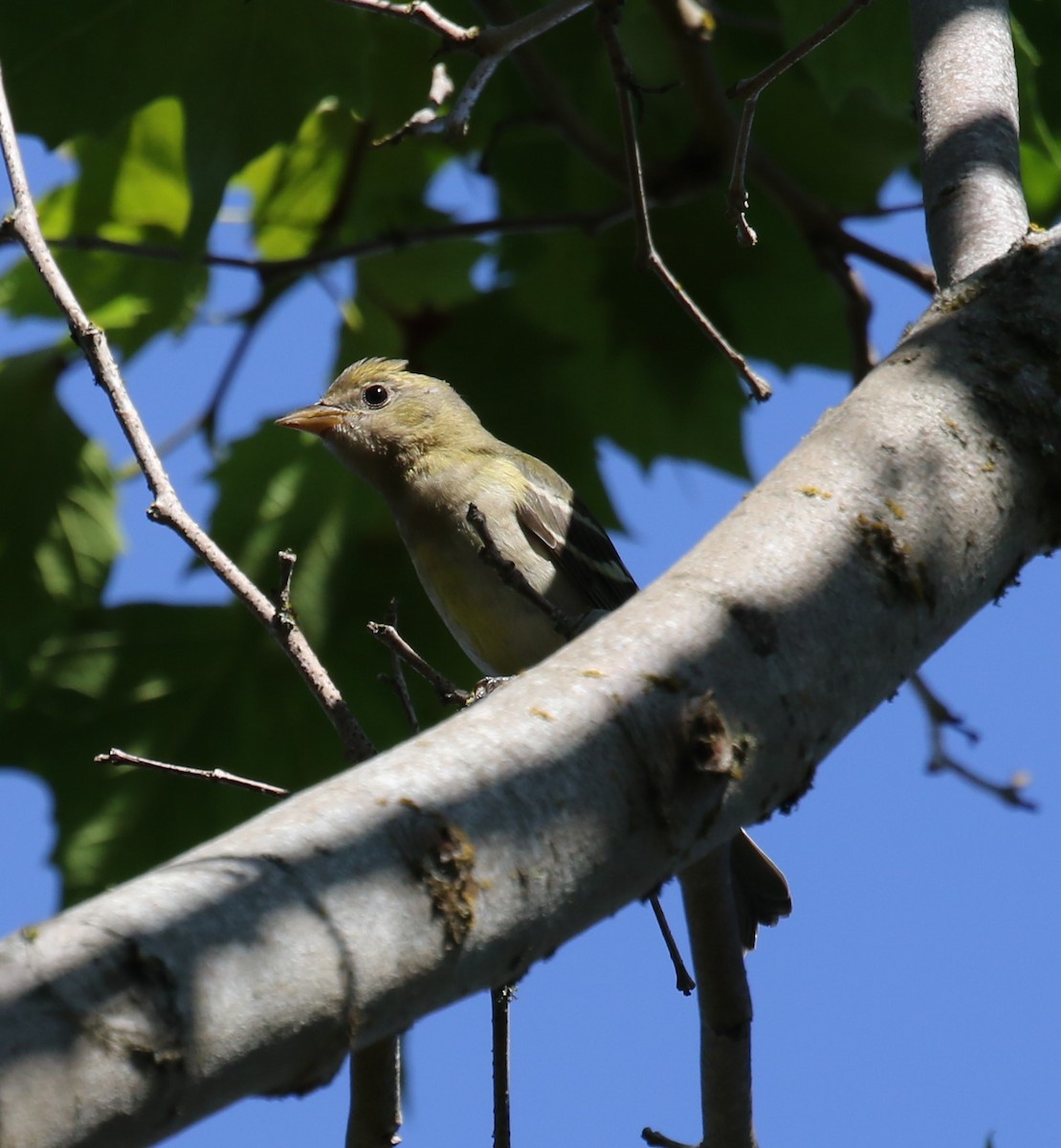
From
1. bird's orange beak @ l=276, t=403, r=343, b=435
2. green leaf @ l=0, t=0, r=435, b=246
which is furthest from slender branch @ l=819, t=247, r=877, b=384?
bird's orange beak @ l=276, t=403, r=343, b=435

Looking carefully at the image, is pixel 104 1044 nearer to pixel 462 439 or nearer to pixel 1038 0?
pixel 462 439

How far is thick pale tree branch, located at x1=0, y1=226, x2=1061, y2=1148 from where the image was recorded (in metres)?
1.51

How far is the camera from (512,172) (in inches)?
282

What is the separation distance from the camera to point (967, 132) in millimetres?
3283

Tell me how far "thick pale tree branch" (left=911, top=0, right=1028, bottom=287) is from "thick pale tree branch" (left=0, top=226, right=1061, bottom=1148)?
0.26 meters

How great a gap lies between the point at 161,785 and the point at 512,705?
13.6 ft

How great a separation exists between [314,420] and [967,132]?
3.26 m

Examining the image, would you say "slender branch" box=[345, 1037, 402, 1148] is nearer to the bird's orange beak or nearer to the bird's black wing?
the bird's black wing

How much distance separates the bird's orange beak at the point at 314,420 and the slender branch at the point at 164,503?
2619 mm

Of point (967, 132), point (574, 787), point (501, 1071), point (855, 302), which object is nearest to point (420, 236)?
point (855, 302)

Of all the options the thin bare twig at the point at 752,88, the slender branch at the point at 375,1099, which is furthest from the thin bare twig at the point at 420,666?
the thin bare twig at the point at 752,88

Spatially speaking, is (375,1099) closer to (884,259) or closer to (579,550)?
(579,550)

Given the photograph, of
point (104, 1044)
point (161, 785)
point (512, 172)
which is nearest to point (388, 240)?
point (512, 172)

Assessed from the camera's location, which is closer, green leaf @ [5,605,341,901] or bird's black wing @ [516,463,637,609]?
bird's black wing @ [516,463,637,609]
